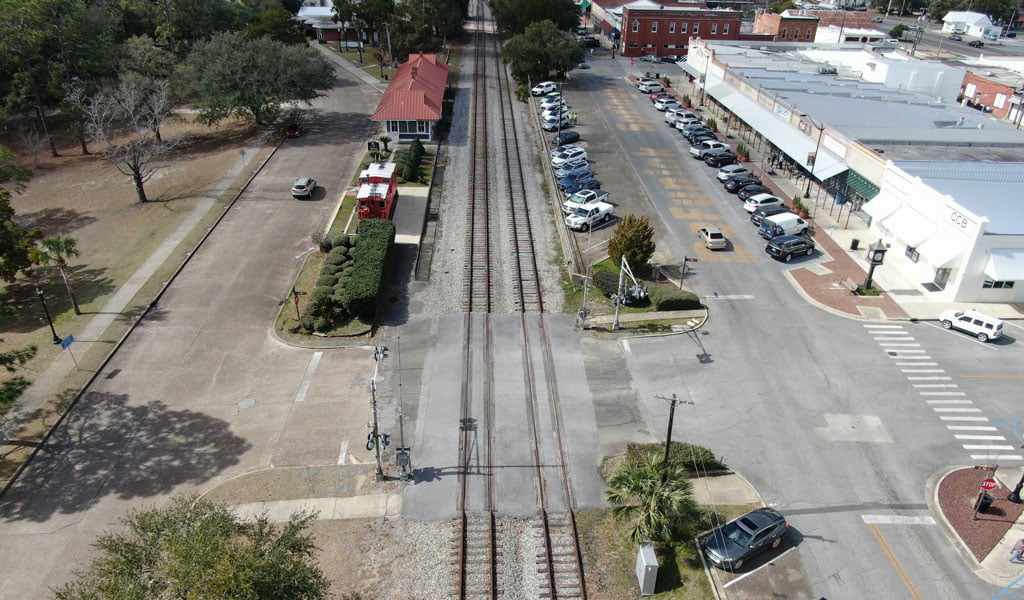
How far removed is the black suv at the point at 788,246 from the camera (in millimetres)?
44844

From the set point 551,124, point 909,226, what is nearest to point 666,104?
point 551,124

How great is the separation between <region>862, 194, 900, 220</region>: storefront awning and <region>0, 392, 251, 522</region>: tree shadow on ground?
4244 centimetres

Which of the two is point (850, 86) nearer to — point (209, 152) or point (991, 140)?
point (991, 140)

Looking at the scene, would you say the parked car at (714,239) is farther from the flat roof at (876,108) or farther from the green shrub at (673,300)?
the flat roof at (876,108)

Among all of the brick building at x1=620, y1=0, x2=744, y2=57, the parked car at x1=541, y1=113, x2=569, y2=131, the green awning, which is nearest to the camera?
the green awning

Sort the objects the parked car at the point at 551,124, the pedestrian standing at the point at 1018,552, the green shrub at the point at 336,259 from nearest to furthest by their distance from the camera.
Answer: the pedestrian standing at the point at 1018,552, the green shrub at the point at 336,259, the parked car at the point at 551,124

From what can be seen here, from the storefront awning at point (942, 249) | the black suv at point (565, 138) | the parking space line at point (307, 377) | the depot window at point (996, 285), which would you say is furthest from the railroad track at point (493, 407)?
the depot window at point (996, 285)

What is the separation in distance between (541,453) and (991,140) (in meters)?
49.6

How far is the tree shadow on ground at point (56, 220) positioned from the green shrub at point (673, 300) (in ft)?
141

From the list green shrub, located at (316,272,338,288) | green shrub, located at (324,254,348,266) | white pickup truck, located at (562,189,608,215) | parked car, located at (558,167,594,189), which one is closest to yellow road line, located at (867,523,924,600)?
green shrub, located at (316,272,338,288)

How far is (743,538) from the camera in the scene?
23.8 metres

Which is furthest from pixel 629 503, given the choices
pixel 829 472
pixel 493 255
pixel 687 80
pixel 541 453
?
pixel 687 80

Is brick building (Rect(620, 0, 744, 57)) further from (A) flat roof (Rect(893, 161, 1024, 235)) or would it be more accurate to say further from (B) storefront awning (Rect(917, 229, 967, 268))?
(B) storefront awning (Rect(917, 229, 967, 268))

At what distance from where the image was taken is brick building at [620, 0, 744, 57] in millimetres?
108688
